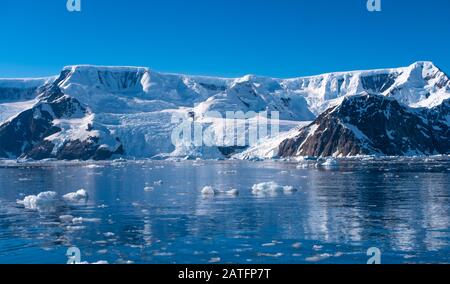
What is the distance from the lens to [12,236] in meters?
39.2

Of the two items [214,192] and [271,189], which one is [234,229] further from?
[271,189]

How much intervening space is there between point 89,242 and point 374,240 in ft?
61.9

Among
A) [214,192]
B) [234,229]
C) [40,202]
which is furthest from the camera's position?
[214,192]

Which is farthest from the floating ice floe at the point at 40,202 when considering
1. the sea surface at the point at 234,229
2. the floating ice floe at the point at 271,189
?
the floating ice floe at the point at 271,189

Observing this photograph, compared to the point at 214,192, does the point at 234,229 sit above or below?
below

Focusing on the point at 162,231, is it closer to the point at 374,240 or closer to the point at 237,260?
the point at 237,260

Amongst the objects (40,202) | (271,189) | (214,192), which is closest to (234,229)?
(40,202)

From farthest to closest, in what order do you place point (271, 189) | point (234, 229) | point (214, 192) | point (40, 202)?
point (271, 189)
point (214, 192)
point (40, 202)
point (234, 229)

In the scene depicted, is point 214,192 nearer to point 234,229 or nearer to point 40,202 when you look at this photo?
point 40,202

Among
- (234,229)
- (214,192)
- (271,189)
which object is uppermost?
(271,189)

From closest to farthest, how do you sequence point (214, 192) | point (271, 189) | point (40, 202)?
point (40, 202) → point (214, 192) → point (271, 189)

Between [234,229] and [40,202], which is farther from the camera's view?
[40,202]
